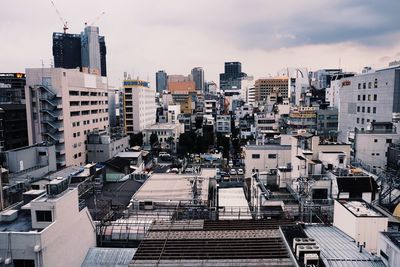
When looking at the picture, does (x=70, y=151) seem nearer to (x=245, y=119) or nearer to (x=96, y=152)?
(x=96, y=152)

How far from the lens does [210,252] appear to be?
1166 cm

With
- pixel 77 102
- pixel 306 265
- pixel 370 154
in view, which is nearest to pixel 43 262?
pixel 306 265

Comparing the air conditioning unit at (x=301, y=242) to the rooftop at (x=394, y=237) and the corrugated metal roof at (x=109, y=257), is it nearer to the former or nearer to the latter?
the rooftop at (x=394, y=237)

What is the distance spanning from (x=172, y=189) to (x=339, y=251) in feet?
46.6

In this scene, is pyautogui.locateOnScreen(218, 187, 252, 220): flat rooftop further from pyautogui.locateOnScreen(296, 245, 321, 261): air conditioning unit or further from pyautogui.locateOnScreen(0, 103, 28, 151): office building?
pyautogui.locateOnScreen(0, 103, 28, 151): office building

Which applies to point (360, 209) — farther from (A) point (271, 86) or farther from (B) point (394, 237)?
(A) point (271, 86)

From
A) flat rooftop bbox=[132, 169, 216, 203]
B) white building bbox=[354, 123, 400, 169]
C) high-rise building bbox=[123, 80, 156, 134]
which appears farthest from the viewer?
high-rise building bbox=[123, 80, 156, 134]

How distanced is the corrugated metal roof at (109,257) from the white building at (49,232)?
13.7 inches

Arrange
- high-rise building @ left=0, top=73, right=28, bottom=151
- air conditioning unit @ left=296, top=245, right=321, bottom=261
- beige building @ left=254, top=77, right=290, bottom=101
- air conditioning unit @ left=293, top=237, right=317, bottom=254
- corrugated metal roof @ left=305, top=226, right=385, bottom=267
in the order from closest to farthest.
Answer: air conditioning unit @ left=296, top=245, right=321, bottom=261 → air conditioning unit @ left=293, top=237, right=317, bottom=254 → corrugated metal roof @ left=305, top=226, right=385, bottom=267 → high-rise building @ left=0, top=73, right=28, bottom=151 → beige building @ left=254, top=77, right=290, bottom=101

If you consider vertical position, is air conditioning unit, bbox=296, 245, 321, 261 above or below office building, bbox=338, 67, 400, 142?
below

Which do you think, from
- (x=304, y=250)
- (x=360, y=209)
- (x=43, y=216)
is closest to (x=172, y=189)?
(x=43, y=216)

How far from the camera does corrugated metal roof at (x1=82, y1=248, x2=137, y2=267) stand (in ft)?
50.7

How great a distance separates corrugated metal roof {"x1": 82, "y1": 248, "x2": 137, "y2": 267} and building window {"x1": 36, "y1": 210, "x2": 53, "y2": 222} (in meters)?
3.04

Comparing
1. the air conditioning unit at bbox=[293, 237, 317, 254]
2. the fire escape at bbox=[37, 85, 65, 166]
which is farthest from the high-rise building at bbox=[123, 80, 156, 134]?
the air conditioning unit at bbox=[293, 237, 317, 254]
